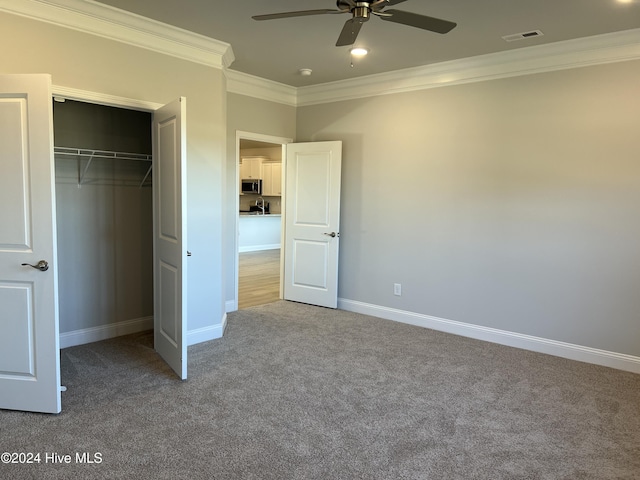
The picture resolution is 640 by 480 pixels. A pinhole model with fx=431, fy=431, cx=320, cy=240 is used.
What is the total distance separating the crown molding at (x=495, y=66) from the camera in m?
3.56

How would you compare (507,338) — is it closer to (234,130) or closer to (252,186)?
(234,130)

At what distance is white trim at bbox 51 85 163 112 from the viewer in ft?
10.4

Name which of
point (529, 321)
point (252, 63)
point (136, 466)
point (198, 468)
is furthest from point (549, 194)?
point (136, 466)

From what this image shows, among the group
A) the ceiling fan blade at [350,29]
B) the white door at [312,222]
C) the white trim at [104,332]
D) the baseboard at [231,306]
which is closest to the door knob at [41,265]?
the white trim at [104,332]

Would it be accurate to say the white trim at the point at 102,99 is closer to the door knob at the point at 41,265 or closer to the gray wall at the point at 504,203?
the door knob at the point at 41,265

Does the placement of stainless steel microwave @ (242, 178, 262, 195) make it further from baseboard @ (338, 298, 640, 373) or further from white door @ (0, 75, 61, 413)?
white door @ (0, 75, 61, 413)

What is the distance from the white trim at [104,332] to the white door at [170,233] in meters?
0.70

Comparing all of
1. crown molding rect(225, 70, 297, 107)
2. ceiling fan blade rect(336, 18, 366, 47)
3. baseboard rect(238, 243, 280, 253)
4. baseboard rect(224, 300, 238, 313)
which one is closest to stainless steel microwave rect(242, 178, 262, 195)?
baseboard rect(238, 243, 280, 253)

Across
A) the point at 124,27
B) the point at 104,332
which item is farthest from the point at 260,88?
the point at 104,332

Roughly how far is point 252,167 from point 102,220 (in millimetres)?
7064

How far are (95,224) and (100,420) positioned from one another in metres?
2.07

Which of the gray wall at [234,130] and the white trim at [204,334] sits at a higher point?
the gray wall at [234,130]

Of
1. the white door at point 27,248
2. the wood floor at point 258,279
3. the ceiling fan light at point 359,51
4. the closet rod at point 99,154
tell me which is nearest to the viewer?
the white door at point 27,248

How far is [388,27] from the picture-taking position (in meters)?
3.48
